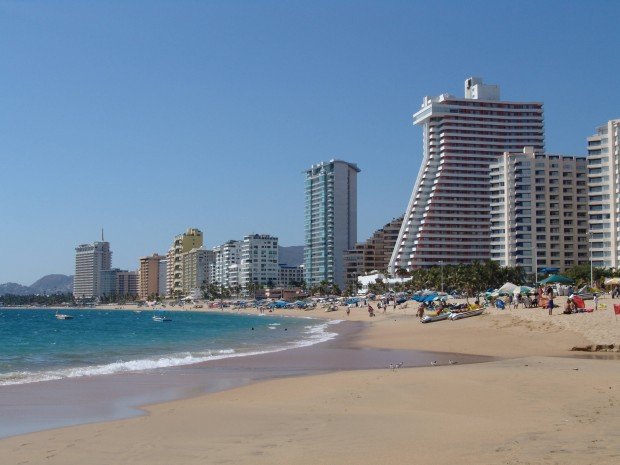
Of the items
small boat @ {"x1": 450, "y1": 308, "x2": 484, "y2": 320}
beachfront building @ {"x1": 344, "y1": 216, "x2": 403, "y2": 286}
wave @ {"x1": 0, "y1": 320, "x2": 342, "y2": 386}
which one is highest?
beachfront building @ {"x1": 344, "y1": 216, "x2": 403, "y2": 286}

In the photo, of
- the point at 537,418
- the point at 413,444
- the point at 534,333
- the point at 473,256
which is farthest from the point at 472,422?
the point at 473,256

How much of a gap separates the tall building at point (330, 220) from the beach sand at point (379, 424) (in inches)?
6105

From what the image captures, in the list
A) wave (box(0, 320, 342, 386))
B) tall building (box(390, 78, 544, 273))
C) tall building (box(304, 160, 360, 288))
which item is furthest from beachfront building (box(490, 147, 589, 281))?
wave (box(0, 320, 342, 386))

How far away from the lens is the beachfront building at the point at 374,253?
162250 millimetres

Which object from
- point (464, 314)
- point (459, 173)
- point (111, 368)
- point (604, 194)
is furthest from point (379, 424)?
point (459, 173)

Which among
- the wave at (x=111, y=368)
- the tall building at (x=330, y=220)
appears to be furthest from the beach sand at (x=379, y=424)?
the tall building at (x=330, y=220)

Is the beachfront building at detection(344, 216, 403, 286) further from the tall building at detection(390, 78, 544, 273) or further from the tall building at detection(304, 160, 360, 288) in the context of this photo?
the tall building at detection(390, 78, 544, 273)

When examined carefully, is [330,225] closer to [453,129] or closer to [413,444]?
[453,129]

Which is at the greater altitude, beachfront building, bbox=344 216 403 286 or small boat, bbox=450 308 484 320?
beachfront building, bbox=344 216 403 286

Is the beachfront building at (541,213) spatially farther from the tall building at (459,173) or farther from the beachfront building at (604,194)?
the tall building at (459,173)

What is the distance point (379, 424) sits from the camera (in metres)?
11.5

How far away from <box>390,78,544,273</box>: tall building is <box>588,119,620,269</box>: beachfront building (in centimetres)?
2353

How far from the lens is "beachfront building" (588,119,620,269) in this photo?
97062mm

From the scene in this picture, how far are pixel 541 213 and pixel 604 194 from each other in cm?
1161
